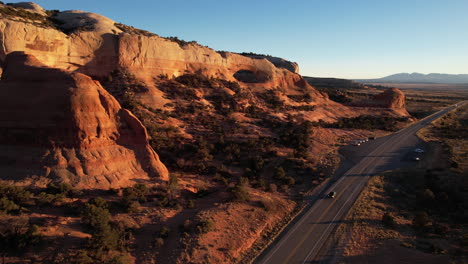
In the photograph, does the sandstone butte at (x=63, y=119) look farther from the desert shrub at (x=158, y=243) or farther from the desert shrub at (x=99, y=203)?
the desert shrub at (x=158, y=243)

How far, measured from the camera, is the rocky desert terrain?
51.5 ft

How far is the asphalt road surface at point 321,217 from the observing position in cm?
1664

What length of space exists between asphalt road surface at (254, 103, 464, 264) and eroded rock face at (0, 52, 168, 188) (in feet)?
42.6

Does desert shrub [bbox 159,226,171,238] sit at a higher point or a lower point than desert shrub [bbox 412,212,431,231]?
higher

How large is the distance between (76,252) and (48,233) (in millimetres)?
2317

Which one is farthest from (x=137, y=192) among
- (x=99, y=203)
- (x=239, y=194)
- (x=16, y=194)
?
(x=239, y=194)

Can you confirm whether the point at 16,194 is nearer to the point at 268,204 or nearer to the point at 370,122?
the point at 268,204

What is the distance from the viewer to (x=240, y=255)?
1673 centimetres

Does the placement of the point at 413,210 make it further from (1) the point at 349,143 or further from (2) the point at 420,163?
(1) the point at 349,143

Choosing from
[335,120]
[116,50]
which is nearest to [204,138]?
[116,50]

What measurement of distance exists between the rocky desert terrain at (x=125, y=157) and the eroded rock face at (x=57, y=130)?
0.08 metres

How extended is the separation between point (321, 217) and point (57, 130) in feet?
71.8

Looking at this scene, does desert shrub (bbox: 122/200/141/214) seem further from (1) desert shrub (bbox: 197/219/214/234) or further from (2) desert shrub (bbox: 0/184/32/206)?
(2) desert shrub (bbox: 0/184/32/206)

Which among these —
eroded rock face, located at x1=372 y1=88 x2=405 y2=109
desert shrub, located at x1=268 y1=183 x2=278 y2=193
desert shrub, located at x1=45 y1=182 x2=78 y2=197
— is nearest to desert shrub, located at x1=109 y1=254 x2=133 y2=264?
desert shrub, located at x1=45 y1=182 x2=78 y2=197
